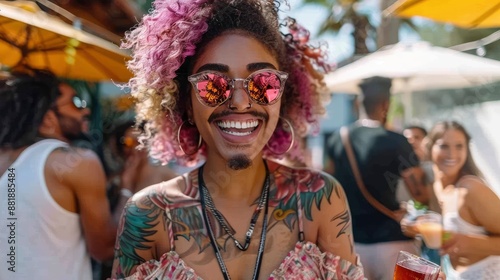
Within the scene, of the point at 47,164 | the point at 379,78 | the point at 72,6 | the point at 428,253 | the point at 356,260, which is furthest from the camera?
the point at 379,78

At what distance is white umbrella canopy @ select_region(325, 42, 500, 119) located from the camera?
3.97m

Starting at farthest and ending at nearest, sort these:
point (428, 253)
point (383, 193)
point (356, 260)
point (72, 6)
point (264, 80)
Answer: point (383, 193)
point (428, 253)
point (72, 6)
point (356, 260)
point (264, 80)

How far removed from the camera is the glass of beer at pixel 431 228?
3.12 m

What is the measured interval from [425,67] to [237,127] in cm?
280

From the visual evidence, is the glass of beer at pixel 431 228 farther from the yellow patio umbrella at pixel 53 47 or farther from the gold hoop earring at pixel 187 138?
the yellow patio umbrella at pixel 53 47

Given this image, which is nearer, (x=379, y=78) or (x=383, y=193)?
(x=383, y=193)

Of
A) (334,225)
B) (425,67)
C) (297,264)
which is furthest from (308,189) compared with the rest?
(425,67)

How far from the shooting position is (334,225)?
6.55 ft

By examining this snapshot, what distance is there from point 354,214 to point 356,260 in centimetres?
A: 176

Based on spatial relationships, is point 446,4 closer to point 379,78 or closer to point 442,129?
point 442,129

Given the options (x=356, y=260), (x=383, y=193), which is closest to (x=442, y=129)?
(x=383, y=193)

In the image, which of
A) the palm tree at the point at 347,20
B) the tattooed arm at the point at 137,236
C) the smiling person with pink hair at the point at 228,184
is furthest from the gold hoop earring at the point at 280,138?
the palm tree at the point at 347,20

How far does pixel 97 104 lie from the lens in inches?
168

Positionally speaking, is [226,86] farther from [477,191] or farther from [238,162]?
[477,191]
